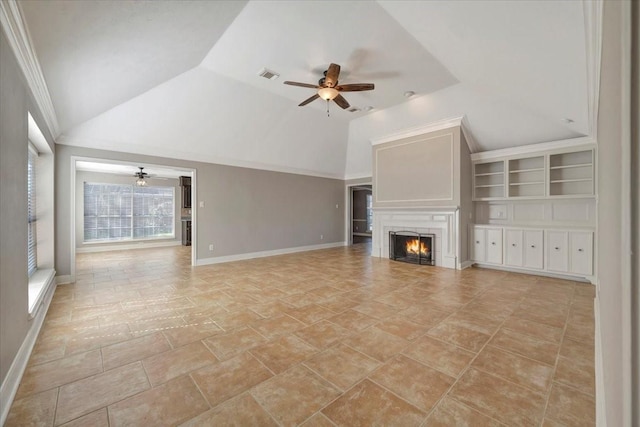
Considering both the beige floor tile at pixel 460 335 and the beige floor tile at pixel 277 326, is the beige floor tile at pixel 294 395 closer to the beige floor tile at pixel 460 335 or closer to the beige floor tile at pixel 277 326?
the beige floor tile at pixel 277 326

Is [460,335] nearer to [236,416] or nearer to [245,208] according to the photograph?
[236,416]

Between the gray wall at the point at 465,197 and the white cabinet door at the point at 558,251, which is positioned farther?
the gray wall at the point at 465,197

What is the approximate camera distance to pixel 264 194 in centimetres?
718

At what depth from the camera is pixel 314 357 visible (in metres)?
2.19

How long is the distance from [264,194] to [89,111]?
3890 mm

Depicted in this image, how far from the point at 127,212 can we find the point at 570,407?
435 inches

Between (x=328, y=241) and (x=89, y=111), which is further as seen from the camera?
(x=328, y=241)

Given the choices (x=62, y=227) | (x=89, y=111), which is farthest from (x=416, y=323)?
(x=62, y=227)

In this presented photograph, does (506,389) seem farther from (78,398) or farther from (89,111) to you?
(89,111)

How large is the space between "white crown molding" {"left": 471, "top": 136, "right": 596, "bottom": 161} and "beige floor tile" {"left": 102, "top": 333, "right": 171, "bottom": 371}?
6.33 meters

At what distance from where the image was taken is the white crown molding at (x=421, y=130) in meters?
5.39

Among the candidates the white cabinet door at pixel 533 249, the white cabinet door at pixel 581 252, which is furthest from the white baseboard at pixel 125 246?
the white cabinet door at pixel 581 252

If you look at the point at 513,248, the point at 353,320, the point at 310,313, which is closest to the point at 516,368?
the point at 353,320

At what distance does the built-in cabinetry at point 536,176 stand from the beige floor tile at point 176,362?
5.82 m
